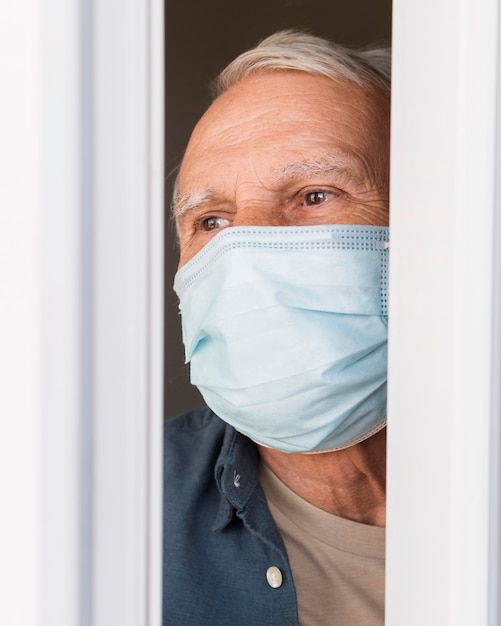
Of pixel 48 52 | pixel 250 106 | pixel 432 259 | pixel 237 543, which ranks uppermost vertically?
pixel 250 106

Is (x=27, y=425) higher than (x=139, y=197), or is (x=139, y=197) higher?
(x=139, y=197)

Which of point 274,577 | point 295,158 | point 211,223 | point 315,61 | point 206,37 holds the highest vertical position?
point 206,37

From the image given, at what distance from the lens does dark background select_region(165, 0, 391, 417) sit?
2852 mm

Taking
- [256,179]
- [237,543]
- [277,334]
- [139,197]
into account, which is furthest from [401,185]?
[237,543]

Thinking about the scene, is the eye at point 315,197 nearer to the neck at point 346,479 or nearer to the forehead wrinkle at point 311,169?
the forehead wrinkle at point 311,169

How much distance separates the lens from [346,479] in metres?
1.48

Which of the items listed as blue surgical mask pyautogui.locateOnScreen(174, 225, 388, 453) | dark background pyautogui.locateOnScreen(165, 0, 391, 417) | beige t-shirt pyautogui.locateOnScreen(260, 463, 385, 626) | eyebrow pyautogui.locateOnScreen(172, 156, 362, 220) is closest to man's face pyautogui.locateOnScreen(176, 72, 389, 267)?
eyebrow pyautogui.locateOnScreen(172, 156, 362, 220)

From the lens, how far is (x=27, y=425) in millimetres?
473

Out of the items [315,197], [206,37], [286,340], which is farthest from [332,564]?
[206,37]

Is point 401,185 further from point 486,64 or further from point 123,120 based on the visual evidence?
point 123,120

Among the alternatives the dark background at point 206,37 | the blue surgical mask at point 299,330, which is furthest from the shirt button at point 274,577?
the dark background at point 206,37

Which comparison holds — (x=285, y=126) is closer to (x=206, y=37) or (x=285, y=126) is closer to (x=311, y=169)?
(x=311, y=169)

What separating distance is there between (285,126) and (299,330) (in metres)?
0.46

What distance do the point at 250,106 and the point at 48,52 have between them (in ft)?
3.36
